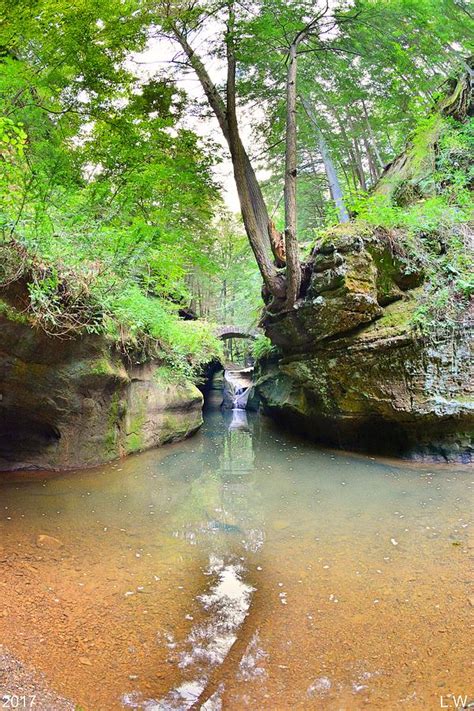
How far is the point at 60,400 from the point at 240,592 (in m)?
4.69

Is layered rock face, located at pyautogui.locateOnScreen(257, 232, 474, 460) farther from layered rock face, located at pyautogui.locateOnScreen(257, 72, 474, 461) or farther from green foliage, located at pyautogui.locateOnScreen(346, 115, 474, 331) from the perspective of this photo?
green foliage, located at pyautogui.locateOnScreen(346, 115, 474, 331)

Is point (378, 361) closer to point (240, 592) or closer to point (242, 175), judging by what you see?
point (242, 175)

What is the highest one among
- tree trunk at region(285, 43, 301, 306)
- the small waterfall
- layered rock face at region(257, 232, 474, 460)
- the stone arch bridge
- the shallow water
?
tree trunk at region(285, 43, 301, 306)

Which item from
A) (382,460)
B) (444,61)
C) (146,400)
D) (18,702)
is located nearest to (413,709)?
(18,702)

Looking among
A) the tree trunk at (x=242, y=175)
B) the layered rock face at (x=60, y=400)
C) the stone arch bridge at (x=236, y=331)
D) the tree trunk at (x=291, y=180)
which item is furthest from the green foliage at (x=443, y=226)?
the stone arch bridge at (x=236, y=331)

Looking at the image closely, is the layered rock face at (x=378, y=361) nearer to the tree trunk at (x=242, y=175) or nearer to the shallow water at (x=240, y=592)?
the tree trunk at (x=242, y=175)

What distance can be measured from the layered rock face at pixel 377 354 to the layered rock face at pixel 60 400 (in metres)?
4.44

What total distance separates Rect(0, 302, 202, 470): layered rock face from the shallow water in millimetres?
691

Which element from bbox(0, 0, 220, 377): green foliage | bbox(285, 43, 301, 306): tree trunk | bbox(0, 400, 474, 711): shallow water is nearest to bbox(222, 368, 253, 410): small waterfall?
bbox(0, 0, 220, 377): green foliage

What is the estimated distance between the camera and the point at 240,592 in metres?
3.34

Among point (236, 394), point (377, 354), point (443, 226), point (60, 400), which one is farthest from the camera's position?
point (236, 394)

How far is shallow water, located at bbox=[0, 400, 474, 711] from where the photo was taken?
2299mm

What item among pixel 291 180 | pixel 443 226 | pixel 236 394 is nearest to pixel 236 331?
pixel 236 394

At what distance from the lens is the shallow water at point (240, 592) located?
90.5 inches
